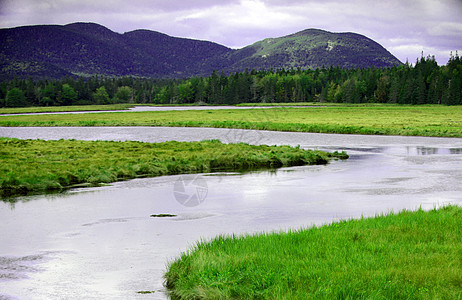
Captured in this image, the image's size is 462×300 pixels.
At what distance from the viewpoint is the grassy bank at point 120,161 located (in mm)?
23297

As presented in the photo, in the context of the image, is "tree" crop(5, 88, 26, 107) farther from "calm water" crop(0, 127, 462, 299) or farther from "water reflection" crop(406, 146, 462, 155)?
"calm water" crop(0, 127, 462, 299)

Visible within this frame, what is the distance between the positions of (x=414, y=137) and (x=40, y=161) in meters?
43.5

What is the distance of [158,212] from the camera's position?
17.2m

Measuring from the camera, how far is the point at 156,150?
117 feet

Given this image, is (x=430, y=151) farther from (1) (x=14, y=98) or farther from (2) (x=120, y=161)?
(1) (x=14, y=98)

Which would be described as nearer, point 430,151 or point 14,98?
point 430,151

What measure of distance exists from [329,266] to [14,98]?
199621 mm

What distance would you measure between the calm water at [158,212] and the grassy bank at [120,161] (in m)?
2.12

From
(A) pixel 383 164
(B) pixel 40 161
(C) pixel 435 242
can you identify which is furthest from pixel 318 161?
(C) pixel 435 242
